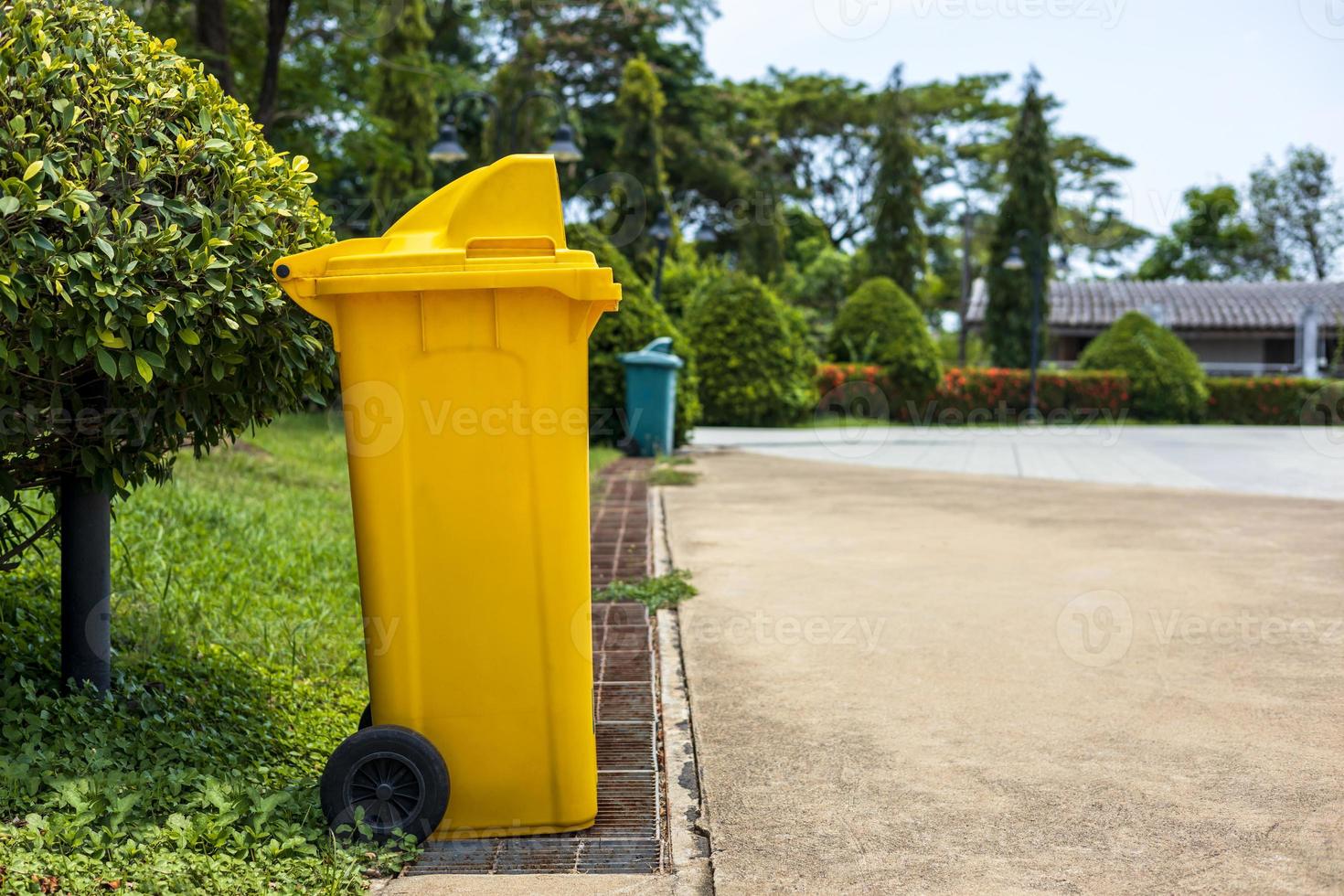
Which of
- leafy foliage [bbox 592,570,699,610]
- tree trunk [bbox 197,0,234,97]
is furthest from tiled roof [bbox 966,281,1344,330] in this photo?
leafy foliage [bbox 592,570,699,610]

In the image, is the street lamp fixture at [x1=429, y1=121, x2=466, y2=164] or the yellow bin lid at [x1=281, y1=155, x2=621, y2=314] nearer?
the yellow bin lid at [x1=281, y1=155, x2=621, y2=314]

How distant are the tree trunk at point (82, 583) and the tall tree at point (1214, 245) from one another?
2124 inches

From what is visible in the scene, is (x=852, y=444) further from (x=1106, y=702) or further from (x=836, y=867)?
(x=836, y=867)

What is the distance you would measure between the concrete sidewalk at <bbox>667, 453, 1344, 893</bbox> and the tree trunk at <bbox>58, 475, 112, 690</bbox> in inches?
73.5

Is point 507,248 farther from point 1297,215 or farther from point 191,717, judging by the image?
point 1297,215

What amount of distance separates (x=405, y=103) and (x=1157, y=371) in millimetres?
19331

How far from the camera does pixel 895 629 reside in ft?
16.7

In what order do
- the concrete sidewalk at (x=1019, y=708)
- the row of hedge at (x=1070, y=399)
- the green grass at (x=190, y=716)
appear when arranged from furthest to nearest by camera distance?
1. the row of hedge at (x=1070, y=399)
2. the concrete sidewalk at (x=1019, y=708)
3. the green grass at (x=190, y=716)

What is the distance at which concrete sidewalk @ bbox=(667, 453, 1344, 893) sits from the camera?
9.09ft

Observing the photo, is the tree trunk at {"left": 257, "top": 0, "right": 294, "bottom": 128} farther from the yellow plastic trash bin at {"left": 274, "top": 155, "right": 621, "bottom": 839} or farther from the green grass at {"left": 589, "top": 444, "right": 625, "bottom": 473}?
the yellow plastic trash bin at {"left": 274, "top": 155, "right": 621, "bottom": 839}

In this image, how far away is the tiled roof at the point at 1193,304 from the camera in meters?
38.4

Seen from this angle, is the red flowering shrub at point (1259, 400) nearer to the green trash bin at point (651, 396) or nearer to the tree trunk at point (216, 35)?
the green trash bin at point (651, 396)

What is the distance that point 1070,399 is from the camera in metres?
29.5

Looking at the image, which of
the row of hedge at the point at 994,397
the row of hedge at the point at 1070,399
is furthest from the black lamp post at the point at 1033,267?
the row of hedge at the point at 1070,399
